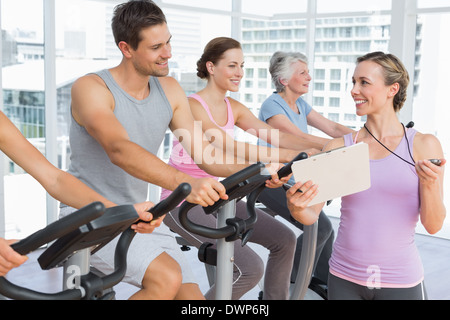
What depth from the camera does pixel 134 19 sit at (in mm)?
2316

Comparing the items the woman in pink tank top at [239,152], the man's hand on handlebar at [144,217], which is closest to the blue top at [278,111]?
the woman in pink tank top at [239,152]

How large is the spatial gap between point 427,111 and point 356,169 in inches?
170

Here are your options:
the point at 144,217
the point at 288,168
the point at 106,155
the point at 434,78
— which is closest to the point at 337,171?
the point at 288,168

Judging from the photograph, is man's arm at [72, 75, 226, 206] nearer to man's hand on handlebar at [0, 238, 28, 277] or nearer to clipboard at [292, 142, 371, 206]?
clipboard at [292, 142, 371, 206]

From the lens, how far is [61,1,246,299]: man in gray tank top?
1.96m

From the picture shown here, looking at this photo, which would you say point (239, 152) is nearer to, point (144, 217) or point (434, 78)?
point (144, 217)

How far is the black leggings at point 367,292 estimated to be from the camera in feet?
6.86

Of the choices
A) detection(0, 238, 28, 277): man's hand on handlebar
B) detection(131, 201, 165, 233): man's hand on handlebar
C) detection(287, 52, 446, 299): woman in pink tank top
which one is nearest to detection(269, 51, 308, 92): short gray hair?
detection(287, 52, 446, 299): woman in pink tank top

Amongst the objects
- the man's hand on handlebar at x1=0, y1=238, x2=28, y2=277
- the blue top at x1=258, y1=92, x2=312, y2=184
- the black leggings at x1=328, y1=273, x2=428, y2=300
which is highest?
the blue top at x1=258, y1=92, x2=312, y2=184

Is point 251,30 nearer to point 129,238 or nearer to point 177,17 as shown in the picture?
point 177,17

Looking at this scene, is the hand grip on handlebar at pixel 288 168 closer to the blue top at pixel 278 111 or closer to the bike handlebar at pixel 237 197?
the bike handlebar at pixel 237 197

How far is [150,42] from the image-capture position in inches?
91.6

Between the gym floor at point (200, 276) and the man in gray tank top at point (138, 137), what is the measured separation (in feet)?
5.25
